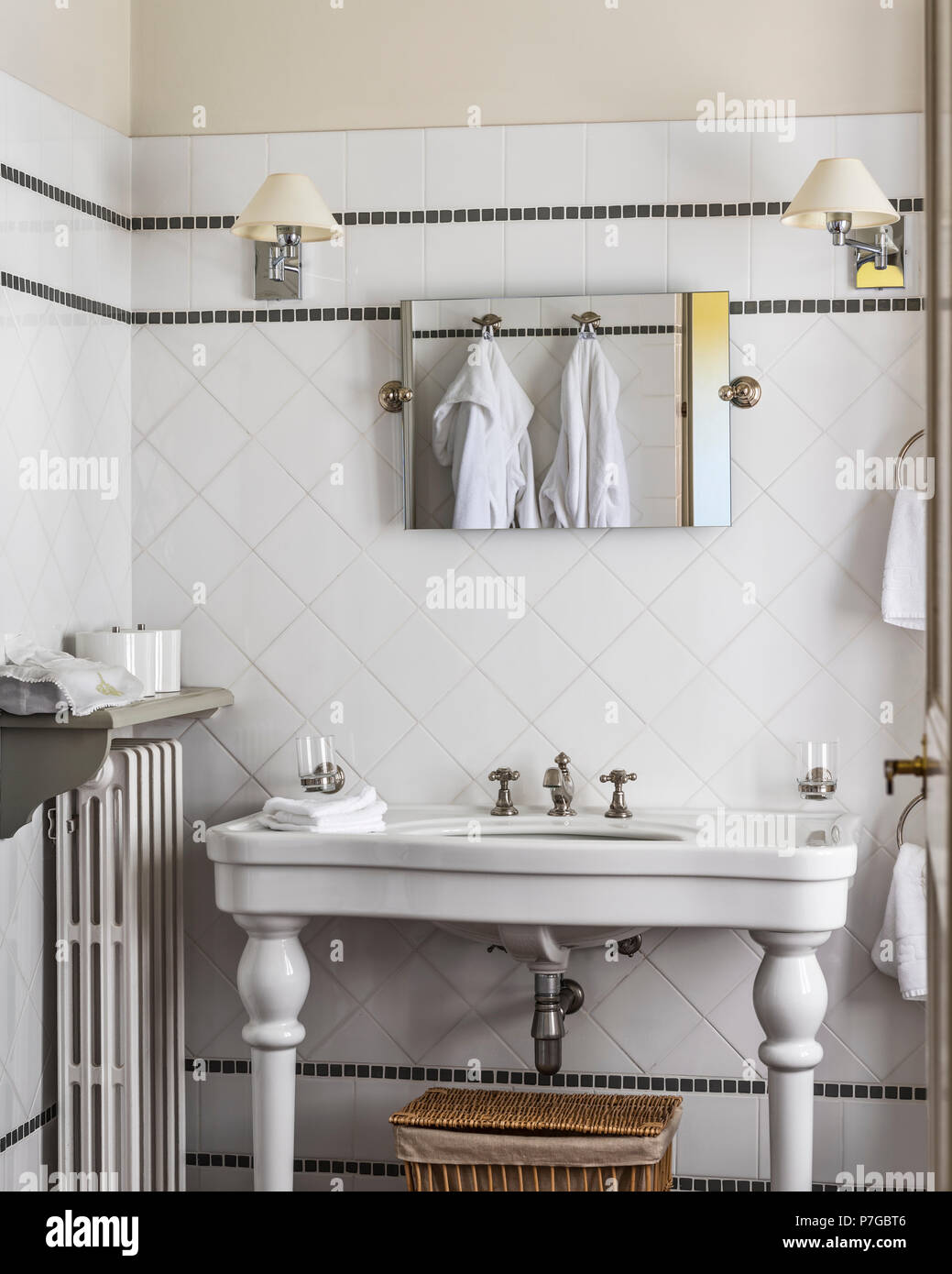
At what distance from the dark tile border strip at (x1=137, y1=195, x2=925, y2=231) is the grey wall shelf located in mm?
1157

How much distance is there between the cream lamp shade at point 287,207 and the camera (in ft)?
8.25

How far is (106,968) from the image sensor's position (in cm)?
249

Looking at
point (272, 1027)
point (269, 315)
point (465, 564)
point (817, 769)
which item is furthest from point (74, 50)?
point (817, 769)

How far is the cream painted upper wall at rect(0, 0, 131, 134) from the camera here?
8.00ft

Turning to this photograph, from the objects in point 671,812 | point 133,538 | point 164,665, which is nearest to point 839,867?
point 671,812

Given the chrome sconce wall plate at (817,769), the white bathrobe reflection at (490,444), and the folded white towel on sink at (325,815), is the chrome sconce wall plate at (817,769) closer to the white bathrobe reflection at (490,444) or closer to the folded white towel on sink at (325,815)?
the white bathrobe reflection at (490,444)

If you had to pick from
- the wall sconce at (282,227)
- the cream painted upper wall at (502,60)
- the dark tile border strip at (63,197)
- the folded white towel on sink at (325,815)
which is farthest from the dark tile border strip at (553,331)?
the folded white towel on sink at (325,815)

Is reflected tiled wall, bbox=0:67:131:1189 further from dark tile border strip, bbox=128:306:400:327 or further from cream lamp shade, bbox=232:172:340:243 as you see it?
cream lamp shade, bbox=232:172:340:243

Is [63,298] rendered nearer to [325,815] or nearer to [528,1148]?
[325,815]

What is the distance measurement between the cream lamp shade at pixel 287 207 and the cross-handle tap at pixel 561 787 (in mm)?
1154

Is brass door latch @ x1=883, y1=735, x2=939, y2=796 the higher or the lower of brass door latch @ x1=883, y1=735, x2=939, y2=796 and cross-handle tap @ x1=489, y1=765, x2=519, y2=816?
the higher

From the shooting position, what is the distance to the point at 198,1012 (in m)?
2.85

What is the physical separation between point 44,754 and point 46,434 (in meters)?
0.66

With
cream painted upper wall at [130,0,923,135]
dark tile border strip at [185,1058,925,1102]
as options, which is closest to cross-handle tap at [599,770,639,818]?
dark tile border strip at [185,1058,925,1102]
